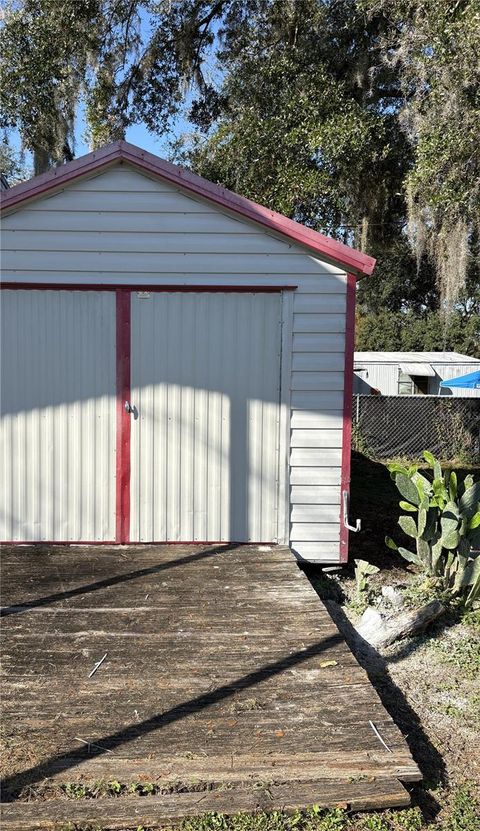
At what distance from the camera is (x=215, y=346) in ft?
17.3

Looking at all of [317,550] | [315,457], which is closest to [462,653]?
[317,550]

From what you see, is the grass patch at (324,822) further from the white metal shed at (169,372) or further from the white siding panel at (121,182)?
the white siding panel at (121,182)

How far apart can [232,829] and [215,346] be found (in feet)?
11.6

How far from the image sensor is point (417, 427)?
1260cm

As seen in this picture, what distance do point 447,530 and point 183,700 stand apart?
2.39 meters

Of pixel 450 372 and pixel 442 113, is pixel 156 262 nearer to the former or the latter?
pixel 442 113

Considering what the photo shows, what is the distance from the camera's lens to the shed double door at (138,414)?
5.20m

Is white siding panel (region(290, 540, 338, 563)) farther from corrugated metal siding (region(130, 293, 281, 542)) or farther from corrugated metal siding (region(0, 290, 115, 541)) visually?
corrugated metal siding (region(0, 290, 115, 541))

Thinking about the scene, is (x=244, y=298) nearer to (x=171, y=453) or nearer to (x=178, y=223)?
(x=178, y=223)

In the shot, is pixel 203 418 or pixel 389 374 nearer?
pixel 203 418

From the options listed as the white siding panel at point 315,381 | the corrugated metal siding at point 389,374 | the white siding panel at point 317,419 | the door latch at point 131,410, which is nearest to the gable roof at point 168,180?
the white siding panel at point 315,381

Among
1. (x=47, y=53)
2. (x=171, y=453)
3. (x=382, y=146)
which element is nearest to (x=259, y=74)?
(x=382, y=146)

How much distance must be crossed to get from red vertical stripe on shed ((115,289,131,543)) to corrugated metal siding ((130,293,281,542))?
55 millimetres

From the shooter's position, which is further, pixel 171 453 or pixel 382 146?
pixel 382 146
